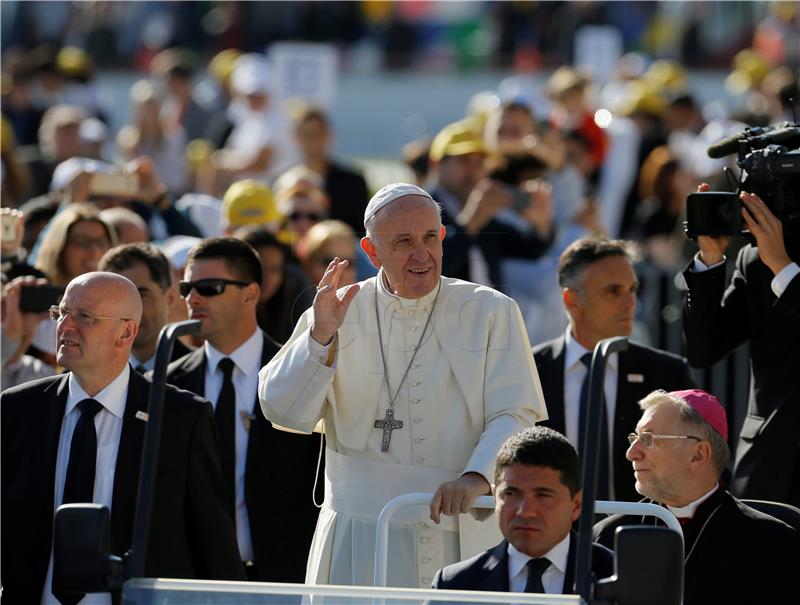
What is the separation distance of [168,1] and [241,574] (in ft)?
81.4

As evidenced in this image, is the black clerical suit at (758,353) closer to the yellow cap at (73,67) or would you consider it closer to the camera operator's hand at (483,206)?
the camera operator's hand at (483,206)

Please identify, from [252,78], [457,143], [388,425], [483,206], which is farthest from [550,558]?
[252,78]

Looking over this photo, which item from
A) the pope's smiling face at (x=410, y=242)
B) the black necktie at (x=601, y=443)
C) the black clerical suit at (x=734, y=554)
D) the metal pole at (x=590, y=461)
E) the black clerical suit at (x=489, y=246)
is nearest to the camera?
the metal pole at (x=590, y=461)

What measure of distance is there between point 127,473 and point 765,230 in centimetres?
248

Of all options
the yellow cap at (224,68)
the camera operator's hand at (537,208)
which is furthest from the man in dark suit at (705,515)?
the yellow cap at (224,68)

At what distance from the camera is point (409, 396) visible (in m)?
5.30

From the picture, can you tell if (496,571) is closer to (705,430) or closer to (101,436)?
(705,430)

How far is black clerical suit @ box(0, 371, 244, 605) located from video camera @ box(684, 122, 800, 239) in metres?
1.96

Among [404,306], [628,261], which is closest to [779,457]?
[628,261]

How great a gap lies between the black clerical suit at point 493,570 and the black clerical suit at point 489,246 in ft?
3.45

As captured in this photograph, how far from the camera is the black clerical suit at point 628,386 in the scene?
6883 millimetres

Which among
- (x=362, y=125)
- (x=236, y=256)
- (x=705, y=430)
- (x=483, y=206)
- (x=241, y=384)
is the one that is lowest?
(x=705, y=430)

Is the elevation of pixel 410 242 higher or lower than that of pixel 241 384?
higher

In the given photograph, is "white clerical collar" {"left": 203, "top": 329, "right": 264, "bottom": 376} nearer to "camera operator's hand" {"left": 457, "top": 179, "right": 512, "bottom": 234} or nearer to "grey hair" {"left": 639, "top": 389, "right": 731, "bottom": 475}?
"grey hair" {"left": 639, "top": 389, "right": 731, "bottom": 475}
